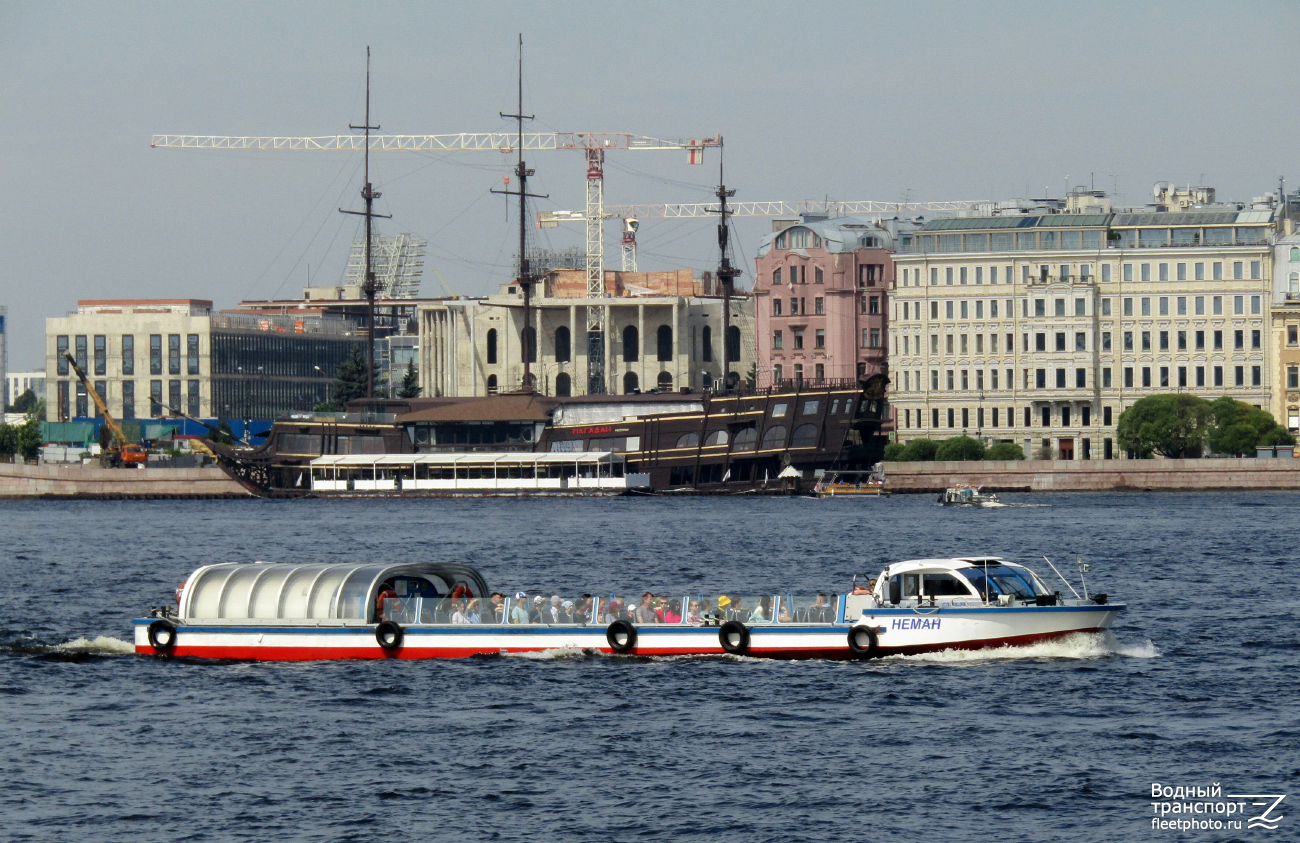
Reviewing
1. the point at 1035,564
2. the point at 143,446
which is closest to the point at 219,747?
the point at 1035,564

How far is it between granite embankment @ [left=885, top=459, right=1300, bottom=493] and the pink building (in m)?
29.1

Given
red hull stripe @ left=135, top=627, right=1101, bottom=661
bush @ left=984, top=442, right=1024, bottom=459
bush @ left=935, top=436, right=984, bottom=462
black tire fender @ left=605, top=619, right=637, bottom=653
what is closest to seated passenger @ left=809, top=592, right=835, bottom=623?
red hull stripe @ left=135, top=627, right=1101, bottom=661

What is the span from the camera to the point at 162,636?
159 feet

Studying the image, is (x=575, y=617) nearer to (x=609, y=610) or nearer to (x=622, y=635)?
(x=609, y=610)

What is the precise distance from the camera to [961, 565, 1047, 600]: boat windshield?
1737 inches

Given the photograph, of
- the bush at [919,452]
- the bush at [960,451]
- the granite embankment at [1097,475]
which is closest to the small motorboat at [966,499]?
the granite embankment at [1097,475]

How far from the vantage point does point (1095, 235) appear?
518ft

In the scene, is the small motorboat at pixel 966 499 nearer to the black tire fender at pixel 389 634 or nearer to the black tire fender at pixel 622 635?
the black tire fender at pixel 622 635

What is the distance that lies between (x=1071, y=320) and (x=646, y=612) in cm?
11743

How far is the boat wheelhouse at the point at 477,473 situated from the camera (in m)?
156

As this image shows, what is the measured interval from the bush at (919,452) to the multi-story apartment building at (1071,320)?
13.0 meters

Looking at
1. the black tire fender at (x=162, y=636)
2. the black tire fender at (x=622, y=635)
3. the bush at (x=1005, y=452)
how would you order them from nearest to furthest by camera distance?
the black tire fender at (x=622, y=635), the black tire fender at (x=162, y=636), the bush at (x=1005, y=452)

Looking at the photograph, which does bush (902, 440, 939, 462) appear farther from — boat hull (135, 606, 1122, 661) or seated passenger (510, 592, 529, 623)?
boat hull (135, 606, 1122, 661)

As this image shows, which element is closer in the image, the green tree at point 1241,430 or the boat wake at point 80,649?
the boat wake at point 80,649
